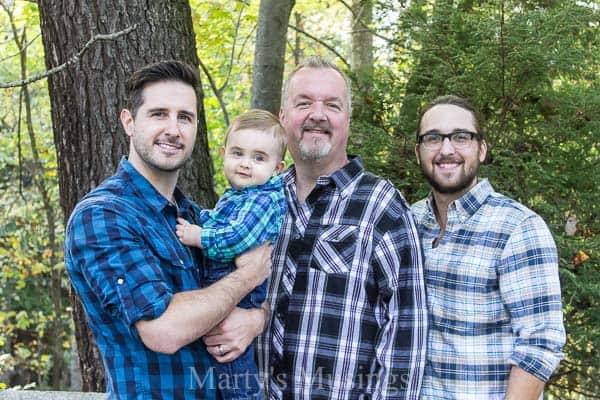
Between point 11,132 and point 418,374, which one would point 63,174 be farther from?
point 11,132

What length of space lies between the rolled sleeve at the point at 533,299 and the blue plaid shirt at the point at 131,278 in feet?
3.85

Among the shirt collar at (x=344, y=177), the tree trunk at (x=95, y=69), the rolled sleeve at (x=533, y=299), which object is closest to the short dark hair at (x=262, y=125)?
the shirt collar at (x=344, y=177)

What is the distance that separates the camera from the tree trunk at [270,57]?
5242mm

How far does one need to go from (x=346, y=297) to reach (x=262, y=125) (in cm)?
80


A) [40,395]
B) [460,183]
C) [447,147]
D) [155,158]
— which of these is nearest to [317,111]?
[447,147]

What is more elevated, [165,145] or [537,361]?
[165,145]

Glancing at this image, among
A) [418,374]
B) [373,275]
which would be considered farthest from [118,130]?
[418,374]

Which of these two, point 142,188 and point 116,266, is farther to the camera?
point 142,188

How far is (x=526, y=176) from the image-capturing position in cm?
430

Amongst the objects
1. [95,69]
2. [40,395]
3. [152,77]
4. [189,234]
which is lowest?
[40,395]

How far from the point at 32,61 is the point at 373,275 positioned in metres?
10.6

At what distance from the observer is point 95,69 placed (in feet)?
11.2

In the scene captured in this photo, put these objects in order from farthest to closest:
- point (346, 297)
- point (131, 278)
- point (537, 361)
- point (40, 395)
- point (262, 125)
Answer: point (40, 395)
point (262, 125)
point (346, 297)
point (537, 361)
point (131, 278)

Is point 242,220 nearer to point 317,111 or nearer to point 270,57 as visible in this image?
point 317,111
